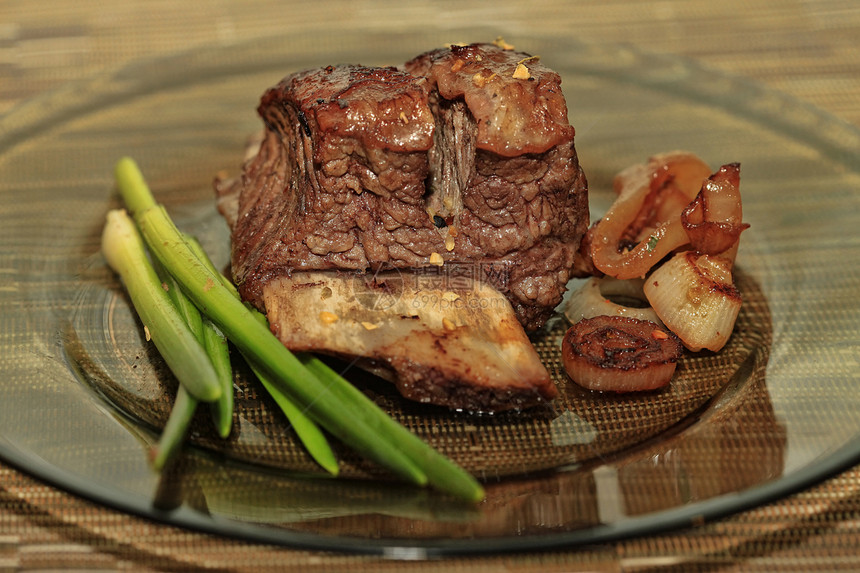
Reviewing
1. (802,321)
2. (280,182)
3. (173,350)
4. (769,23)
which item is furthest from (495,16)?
(173,350)

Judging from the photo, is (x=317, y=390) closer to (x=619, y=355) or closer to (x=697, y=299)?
(x=619, y=355)

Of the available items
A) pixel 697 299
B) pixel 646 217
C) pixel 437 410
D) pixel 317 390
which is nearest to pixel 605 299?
pixel 697 299

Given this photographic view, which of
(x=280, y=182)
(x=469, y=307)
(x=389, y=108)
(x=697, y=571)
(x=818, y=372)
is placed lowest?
(x=697, y=571)

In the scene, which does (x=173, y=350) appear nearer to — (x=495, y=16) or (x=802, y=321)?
(x=802, y=321)

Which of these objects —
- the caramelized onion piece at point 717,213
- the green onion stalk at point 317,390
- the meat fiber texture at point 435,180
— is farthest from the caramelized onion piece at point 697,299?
the green onion stalk at point 317,390

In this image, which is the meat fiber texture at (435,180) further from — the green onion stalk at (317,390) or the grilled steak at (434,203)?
the green onion stalk at (317,390)

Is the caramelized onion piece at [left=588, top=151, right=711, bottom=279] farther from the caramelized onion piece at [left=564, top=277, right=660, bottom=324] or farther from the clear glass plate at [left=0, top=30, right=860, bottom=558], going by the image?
the clear glass plate at [left=0, top=30, right=860, bottom=558]
